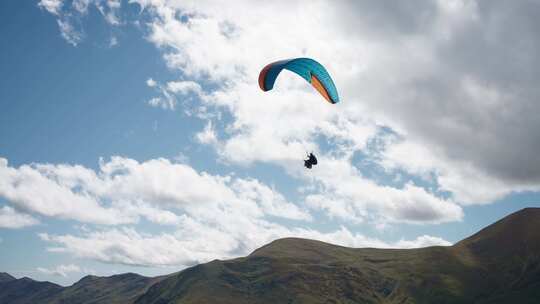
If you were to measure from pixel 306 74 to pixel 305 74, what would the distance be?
0.32 ft

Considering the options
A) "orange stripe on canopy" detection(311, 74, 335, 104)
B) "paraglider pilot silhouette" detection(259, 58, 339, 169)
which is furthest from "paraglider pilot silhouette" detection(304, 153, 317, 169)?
"orange stripe on canopy" detection(311, 74, 335, 104)

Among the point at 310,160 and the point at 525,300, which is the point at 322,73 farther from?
the point at 525,300

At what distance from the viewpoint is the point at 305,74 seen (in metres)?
38.2

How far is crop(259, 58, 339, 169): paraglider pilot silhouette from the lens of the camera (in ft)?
118

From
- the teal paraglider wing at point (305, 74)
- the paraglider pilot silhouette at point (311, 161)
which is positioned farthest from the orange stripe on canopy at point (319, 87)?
the paraglider pilot silhouette at point (311, 161)

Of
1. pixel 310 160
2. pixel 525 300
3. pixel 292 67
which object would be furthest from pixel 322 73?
pixel 525 300

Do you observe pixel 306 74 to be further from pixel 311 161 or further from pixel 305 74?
pixel 311 161

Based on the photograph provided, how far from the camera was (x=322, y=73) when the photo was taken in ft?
123

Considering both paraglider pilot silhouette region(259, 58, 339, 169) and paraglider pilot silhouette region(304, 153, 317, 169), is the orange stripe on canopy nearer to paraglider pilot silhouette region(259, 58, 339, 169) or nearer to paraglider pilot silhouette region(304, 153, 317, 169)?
paraglider pilot silhouette region(259, 58, 339, 169)

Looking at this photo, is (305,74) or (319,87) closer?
(305,74)

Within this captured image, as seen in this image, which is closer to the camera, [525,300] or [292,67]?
[292,67]

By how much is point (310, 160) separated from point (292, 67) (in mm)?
8256

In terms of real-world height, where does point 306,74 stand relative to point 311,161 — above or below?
above

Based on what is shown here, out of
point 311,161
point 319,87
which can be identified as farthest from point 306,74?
point 311,161
